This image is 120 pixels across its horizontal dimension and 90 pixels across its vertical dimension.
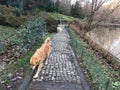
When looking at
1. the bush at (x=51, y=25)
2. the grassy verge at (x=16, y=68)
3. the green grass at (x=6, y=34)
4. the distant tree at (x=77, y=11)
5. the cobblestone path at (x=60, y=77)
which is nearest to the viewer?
the cobblestone path at (x=60, y=77)

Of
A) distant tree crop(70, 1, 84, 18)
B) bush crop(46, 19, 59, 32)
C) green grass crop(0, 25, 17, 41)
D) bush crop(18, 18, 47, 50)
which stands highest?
bush crop(18, 18, 47, 50)

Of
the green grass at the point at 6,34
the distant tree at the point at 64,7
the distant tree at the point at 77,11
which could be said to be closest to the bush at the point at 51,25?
the green grass at the point at 6,34

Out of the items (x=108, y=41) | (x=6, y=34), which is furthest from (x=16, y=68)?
→ (x=108, y=41)

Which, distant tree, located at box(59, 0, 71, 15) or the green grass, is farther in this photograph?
distant tree, located at box(59, 0, 71, 15)

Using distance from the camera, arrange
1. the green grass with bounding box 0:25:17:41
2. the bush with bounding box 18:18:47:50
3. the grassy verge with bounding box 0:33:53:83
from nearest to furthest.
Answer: the grassy verge with bounding box 0:33:53:83 < the bush with bounding box 18:18:47:50 < the green grass with bounding box 0:25:17:41

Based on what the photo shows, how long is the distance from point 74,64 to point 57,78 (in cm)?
227

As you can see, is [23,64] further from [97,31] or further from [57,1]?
[57,1]

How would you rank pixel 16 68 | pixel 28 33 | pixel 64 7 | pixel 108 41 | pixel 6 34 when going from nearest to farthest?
pixel 16 68 < pixel 28 33 < pixel 6 34 < pixel 108 41 < pixel 64 7

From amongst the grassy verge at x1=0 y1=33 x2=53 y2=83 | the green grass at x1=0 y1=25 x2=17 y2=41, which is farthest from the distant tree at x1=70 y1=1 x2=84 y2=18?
the grassy verge at x1=0 y1=33 x2=53 y2=83

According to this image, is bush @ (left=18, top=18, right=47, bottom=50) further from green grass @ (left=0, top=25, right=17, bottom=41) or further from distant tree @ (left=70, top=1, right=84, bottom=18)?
distant tree @ (left=70, top=1, right=84, bottom=18)

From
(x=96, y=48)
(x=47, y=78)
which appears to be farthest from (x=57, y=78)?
(x=96, y=48)

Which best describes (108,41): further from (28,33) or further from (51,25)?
(28,33)

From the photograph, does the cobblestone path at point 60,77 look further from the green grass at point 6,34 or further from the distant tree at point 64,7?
the distant tree at point 64,7

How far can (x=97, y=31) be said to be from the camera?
33781 millimetres
